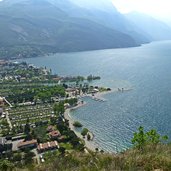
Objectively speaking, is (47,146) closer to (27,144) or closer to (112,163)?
(27,144)

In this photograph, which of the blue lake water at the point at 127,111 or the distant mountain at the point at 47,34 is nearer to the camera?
the blue lake water at the point at 127,111

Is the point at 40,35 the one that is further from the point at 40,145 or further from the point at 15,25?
the point at 40,145

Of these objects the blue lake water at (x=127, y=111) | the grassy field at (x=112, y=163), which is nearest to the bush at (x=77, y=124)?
the blue lake water at (x=127, y=111)

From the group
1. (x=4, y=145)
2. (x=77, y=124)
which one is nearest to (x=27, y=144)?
(x=4, y=145)

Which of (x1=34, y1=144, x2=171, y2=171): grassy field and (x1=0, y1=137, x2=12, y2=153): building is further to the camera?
(x1=0, y1=137, x2=12, y2=153): building

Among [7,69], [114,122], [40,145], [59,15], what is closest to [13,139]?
[40,145]

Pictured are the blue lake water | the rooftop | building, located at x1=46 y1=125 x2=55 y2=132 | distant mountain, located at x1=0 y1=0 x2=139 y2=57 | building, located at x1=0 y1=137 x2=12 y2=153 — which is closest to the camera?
building, located at x1=0 y1=137 x2=12 y2=153

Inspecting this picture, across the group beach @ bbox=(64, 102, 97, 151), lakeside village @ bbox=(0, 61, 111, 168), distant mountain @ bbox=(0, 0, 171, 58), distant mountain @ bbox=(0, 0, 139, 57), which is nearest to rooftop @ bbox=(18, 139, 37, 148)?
lakeside village @ bbox=(0, 61, 111, 168)

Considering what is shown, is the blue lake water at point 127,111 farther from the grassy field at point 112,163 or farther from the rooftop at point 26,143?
the grassy field at point 112,163

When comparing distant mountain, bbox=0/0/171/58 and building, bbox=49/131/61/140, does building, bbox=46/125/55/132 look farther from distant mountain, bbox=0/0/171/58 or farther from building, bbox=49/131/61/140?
distant mountain, bbox=0/0/171/58
